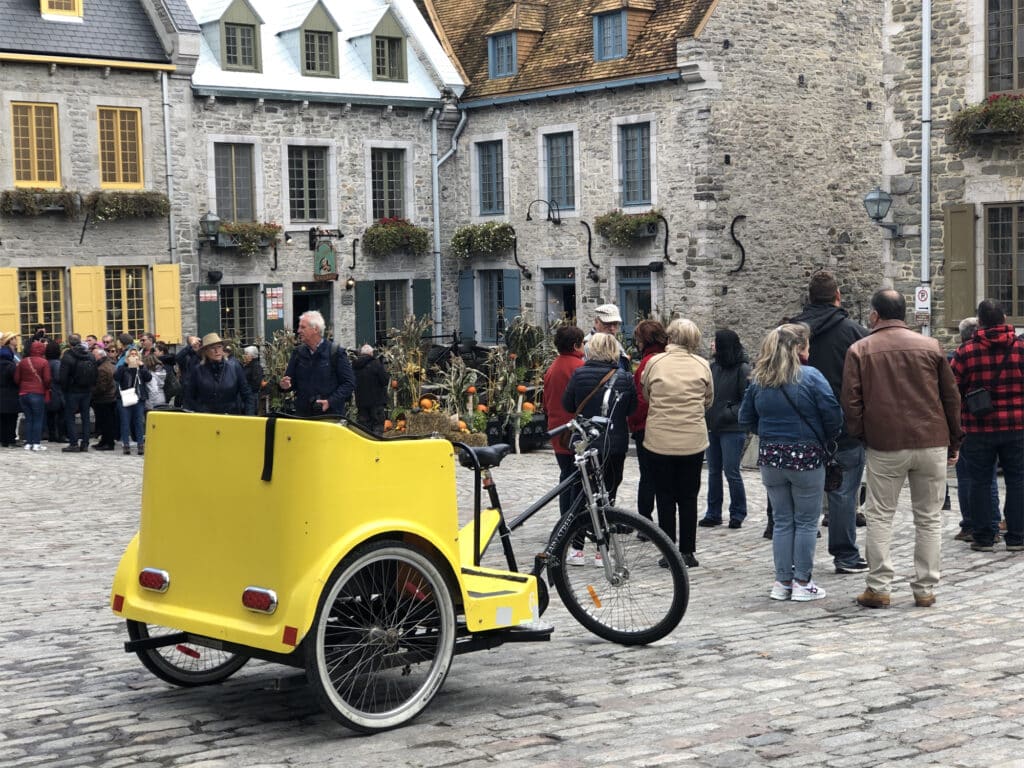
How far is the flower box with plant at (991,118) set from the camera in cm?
1833

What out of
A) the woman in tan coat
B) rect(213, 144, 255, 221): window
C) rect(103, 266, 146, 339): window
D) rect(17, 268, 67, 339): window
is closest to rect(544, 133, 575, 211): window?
rect(213, 144, 255, 221): window

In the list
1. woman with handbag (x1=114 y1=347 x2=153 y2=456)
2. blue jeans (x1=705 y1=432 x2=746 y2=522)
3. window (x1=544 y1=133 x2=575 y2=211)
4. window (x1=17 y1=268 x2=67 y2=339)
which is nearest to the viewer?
blue jeans (x1=705 y1=432 x2=746 y2=522)

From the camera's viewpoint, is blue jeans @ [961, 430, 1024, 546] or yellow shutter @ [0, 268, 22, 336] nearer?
blue jeans @ [961, 430, 1024, 546]

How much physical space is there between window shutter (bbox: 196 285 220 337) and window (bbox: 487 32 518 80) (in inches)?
298

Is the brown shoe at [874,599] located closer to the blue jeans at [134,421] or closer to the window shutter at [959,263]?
the window shutter at [959,263]

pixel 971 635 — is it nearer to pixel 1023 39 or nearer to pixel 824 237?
pixel 1023 39

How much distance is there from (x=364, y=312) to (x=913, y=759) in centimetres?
2593

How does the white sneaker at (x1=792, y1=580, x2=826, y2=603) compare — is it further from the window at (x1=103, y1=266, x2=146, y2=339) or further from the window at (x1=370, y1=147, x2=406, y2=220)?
the window at (x1=370, y1=147, x2=406, y2=220)

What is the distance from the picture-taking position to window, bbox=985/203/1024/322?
18.8m

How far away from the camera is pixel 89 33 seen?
26844mm

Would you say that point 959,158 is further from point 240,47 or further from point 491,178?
point 240,47

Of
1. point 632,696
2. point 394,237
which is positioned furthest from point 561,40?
point 632,696

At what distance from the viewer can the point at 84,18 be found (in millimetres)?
26906

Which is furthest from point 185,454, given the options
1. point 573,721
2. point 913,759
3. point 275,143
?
point 275,143
